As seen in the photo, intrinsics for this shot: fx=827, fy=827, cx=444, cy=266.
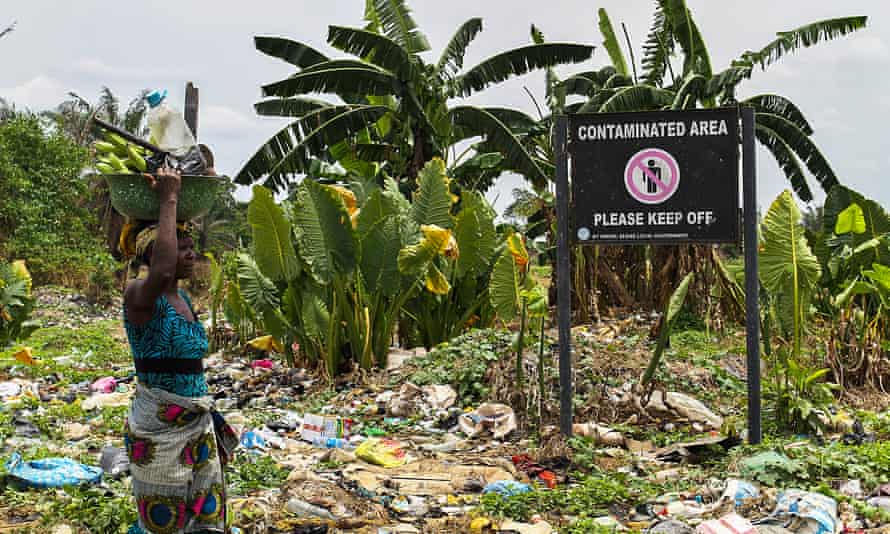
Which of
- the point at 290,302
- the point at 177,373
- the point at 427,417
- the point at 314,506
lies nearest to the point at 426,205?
the point at 290,302

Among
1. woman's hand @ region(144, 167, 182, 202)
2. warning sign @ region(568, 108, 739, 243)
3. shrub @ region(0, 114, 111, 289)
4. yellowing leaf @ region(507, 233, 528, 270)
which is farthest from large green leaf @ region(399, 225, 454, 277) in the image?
shrub @ region(0, 114, 111, 289)

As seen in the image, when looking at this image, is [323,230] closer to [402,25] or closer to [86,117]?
[402,25]

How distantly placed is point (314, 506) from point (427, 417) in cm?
251

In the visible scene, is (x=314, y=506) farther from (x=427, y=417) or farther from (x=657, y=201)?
(x=657, y=201)

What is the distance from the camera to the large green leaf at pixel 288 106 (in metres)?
14.2

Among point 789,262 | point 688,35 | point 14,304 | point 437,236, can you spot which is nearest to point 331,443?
point 437,236

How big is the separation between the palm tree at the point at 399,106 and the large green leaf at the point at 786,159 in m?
3.84

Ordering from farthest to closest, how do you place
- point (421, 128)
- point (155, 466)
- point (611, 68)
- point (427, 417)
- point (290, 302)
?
point (611, 68) < point (421, 128) < point (290, 302) < point (427, 417) < point (155, 466)

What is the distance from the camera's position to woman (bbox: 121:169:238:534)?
114 inches

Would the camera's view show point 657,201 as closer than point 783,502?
No

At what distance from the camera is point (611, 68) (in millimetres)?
15047

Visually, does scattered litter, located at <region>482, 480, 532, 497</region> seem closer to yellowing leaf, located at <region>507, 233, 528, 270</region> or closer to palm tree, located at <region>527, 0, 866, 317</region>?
yellowing leaf, located at <region>507, 233, 528, 270</region>

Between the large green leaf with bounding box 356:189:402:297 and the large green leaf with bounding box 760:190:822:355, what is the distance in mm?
3383

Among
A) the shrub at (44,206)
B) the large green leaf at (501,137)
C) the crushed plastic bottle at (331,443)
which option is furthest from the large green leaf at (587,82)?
Result: the shrub at (44,206)
